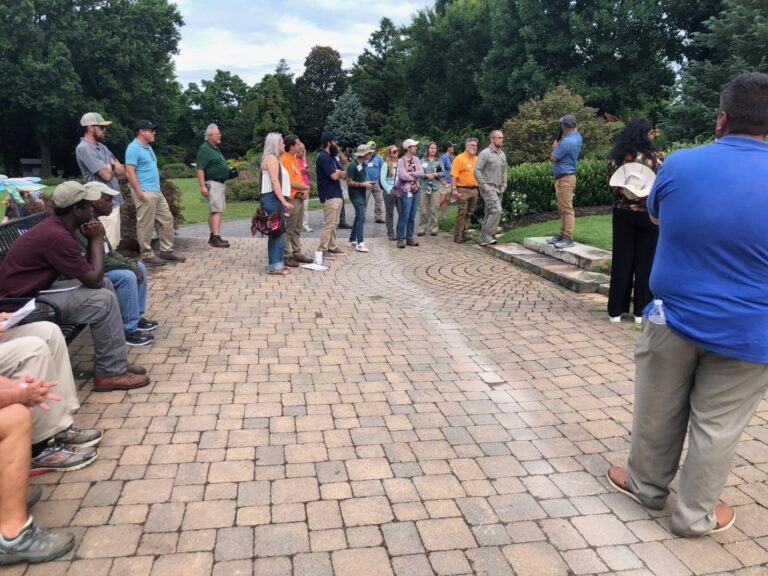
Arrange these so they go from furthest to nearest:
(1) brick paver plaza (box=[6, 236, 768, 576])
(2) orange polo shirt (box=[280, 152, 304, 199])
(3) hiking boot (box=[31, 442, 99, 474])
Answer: (2) orange polo shirt (box=[280, 152, 304, 199]), (3) hiking boot (box=[31, 442, 99, 474]), (1) brick paver plaza (box=[6, 236, 768, 576])

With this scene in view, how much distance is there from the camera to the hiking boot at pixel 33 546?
249cm

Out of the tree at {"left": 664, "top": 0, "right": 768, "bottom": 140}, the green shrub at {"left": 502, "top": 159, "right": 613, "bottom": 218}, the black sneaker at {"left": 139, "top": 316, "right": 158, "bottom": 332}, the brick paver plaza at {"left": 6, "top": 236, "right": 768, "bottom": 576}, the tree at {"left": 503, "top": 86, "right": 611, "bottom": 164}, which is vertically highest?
the tree at {"left": 664, "top": 0, "right": 768, "bottom": 140}

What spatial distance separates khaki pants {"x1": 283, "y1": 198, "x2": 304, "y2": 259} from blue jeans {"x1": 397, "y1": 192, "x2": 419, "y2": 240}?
7.48 ft

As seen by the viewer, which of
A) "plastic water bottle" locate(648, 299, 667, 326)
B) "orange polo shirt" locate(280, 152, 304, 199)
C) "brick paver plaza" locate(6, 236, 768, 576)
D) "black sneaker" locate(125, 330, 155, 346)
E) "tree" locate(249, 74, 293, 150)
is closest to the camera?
"brick paver plaza" locate(6, 236, 768, 576)

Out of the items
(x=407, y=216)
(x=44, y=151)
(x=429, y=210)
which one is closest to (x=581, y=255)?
(x=407, y=216)

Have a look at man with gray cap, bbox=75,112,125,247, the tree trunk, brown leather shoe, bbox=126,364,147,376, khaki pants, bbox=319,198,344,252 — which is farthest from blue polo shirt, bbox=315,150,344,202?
the tree trunk

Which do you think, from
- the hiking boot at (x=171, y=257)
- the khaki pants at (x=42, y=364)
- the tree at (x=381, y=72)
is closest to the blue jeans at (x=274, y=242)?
the hiking boot at (x=171, y=257)

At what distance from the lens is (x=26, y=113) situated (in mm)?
38344

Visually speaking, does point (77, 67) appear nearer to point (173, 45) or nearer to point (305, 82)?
point (173, 45)

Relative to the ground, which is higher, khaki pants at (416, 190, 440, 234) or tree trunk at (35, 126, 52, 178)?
tree trunk at (35, 126, 52, 178)

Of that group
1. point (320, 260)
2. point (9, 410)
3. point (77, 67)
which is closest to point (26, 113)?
point (77, 67)

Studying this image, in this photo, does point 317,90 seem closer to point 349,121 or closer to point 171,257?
point 349,121

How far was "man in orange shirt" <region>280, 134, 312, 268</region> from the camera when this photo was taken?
837 centimetres

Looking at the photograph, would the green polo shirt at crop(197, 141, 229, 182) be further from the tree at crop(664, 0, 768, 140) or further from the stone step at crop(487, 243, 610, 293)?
the tree at crop(664, 0, 768, 140)
